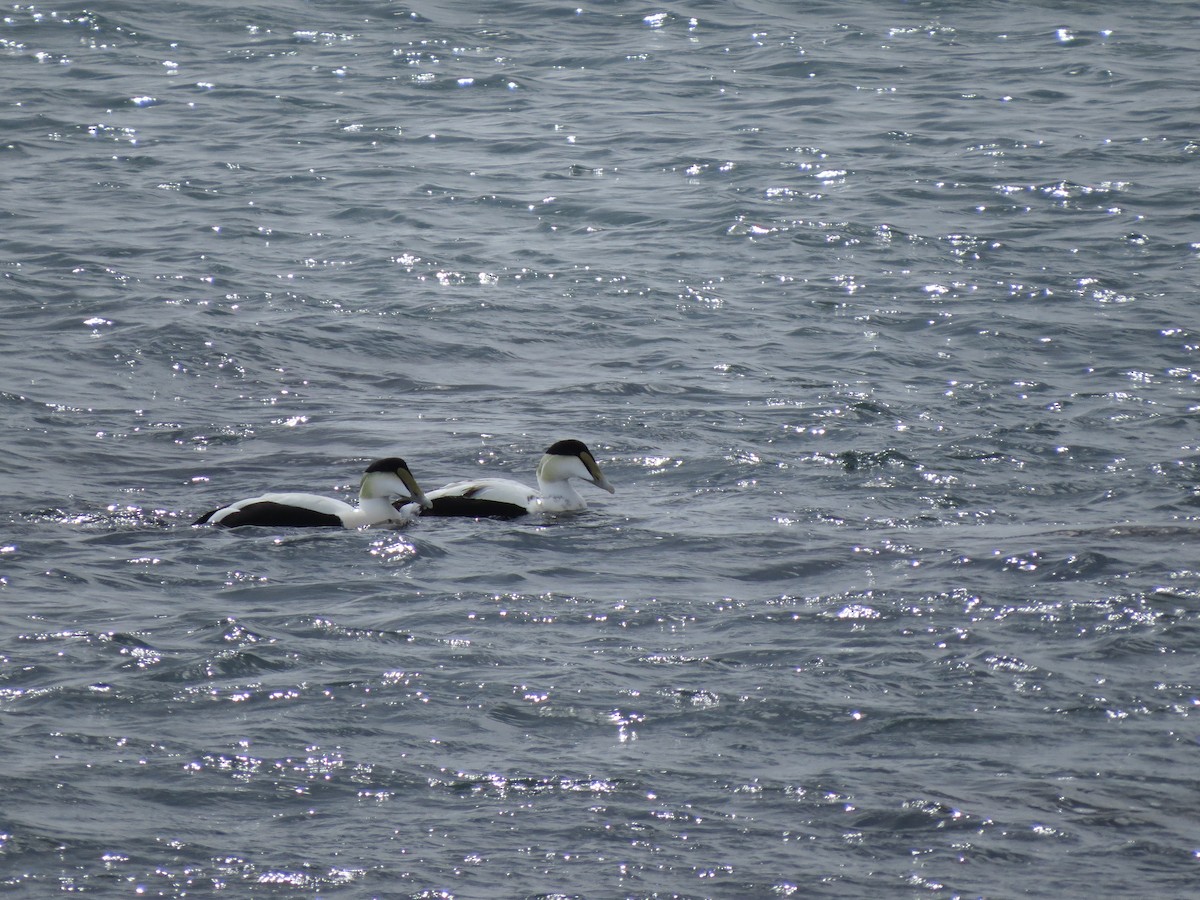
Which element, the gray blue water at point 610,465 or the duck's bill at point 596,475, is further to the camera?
the duck's bill at point 596,475

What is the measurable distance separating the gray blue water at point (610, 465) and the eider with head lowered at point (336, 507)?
10cm

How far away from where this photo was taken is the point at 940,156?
18.0 metres

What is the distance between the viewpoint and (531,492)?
9.73 m

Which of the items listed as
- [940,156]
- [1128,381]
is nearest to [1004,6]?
[940,156]

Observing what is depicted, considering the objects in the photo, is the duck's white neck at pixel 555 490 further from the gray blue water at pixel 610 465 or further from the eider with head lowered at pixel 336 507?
the eider with head lowered at pixel 336 507

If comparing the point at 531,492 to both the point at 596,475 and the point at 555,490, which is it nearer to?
the point at 555,490

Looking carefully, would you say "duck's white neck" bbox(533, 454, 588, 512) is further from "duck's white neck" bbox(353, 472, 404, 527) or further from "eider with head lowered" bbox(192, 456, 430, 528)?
"duck's white neck" bbox(353, 472, 404, 527)

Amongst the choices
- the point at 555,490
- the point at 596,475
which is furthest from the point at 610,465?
the point at 555,490

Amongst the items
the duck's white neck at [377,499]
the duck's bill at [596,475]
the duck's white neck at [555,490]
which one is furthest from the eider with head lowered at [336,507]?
the duck's bill at [596,475]

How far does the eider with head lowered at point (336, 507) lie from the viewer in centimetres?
896

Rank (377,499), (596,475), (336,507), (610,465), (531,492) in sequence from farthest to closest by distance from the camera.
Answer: (610,465) < (596,475) < (531,492) < (377,499) < (336,507)

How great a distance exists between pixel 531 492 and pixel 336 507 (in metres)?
1.11

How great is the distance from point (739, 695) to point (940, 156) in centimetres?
1227

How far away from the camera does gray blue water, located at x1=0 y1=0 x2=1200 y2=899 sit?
5.83 m
